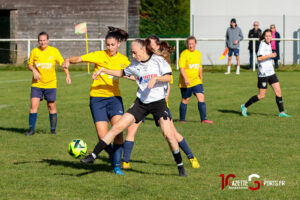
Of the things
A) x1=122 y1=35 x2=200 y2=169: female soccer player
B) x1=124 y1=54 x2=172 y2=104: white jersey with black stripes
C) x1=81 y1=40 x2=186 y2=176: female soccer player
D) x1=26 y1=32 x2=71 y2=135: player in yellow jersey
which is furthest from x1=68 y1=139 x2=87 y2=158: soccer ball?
x1=26 y1=32 x2=71 y2=135: player in yellow jersey

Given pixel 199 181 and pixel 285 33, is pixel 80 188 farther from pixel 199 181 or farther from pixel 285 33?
pixel 285 33

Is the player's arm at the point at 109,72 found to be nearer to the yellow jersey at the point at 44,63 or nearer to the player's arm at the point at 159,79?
the player's arm at the point at 159,79

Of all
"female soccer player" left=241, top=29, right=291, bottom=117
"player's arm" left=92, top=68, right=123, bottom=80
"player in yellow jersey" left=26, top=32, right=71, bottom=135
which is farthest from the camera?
"female soccer player" left=241, top=29, right=291, bottom=117

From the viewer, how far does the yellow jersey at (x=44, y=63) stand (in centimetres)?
1185

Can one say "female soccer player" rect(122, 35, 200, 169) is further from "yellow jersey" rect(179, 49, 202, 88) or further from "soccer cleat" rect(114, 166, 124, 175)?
"yellow jersey" rect(179, 49, 202, 88)

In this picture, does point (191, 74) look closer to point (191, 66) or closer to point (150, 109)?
point (191, 66)

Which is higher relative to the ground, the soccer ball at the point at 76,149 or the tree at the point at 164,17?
the tree at the point at 164,17

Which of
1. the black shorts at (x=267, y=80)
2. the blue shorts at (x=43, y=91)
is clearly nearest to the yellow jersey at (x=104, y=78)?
the blue shorts at (x=43, y=91)

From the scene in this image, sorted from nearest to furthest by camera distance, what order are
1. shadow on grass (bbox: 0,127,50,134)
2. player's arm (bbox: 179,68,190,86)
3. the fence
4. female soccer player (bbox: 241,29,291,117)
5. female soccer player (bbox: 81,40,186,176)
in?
1. female soccer player (bbox: 81,40,186,176)
2. shadow on grass (bbox: 0,127,50,134)
3. player's arm (bbox: 179,68,190,86)
4. female soccer player (bbox: 241,29,291,117)
5. the fence

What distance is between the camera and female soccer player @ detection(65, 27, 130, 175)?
27.8 ft

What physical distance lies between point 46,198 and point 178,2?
4456cm

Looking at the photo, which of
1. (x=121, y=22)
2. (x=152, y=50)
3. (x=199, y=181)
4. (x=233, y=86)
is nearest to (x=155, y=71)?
(x=152, y=50)

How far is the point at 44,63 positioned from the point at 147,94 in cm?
448

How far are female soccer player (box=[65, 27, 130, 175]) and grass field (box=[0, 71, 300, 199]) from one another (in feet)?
1.78
